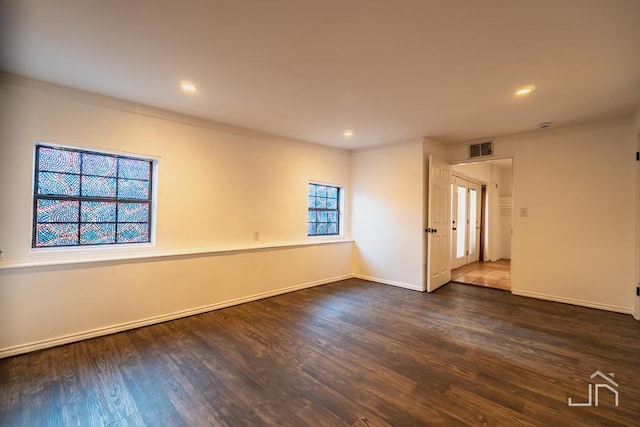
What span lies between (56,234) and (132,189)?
2.76 feet

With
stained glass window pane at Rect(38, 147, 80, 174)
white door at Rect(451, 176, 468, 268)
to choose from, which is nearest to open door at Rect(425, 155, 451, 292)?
white door at Rect(451, 176, 468, 268)

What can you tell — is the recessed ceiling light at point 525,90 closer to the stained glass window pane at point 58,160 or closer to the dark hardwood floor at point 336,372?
the dark hardwood floor at point 336,372

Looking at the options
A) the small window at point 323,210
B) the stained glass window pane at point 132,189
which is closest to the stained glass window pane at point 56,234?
the stained glass window pane at point 132,189

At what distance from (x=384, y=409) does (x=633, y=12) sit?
303 centimetres

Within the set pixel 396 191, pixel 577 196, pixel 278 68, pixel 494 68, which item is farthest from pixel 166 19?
pixel 577 196

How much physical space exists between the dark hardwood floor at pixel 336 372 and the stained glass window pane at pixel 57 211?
1287mm

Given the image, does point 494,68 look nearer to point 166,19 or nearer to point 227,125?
point 166,19

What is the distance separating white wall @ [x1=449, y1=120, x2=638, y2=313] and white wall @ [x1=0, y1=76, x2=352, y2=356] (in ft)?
10.6

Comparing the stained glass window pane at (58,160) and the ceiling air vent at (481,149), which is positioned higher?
the ceiling air vent at (481,149)

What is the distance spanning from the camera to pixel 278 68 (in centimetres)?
243

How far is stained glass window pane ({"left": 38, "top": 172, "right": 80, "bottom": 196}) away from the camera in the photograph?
274 centimetres

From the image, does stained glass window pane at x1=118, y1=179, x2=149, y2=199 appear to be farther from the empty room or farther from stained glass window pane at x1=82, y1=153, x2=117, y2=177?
stained glass window pane at x1=82, y1=153, x2=117, y2=177

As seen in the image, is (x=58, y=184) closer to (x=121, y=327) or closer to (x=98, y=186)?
(x=98, y=186)

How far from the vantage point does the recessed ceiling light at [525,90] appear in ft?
8.92
